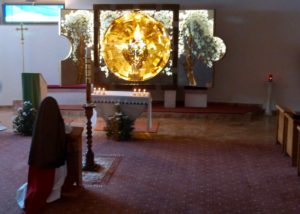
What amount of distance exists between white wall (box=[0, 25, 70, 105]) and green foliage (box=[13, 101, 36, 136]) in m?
2.98

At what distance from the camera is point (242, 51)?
10664mm

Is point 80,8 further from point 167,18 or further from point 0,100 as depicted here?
point 0,100

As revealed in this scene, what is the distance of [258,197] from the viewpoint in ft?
16.8

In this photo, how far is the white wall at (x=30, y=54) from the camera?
10883 mm

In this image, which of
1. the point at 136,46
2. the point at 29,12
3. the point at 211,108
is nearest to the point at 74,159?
the point at 136,46

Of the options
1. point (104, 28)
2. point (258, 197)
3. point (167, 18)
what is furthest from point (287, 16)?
point (258, 197)

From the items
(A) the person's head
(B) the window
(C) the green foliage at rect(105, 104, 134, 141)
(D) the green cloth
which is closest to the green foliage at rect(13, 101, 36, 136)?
(D) the green cloth

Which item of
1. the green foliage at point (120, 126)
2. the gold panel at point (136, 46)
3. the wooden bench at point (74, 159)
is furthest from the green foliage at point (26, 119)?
the wooden bench at point (74, 159)

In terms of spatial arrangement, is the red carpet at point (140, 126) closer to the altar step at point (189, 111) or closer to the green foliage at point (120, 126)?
the altar step at point (189, 111)

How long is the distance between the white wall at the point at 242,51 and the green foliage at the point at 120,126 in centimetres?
366

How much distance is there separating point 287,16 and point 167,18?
9.41 ft

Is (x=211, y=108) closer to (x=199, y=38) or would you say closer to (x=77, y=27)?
(x=199, y=38)

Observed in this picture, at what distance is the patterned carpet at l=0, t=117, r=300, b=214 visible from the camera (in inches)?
191

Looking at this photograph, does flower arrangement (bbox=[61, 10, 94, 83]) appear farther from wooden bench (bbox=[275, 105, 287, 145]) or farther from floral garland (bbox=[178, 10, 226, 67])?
wooden bench (bbox=[275, 105, 287, 145])
